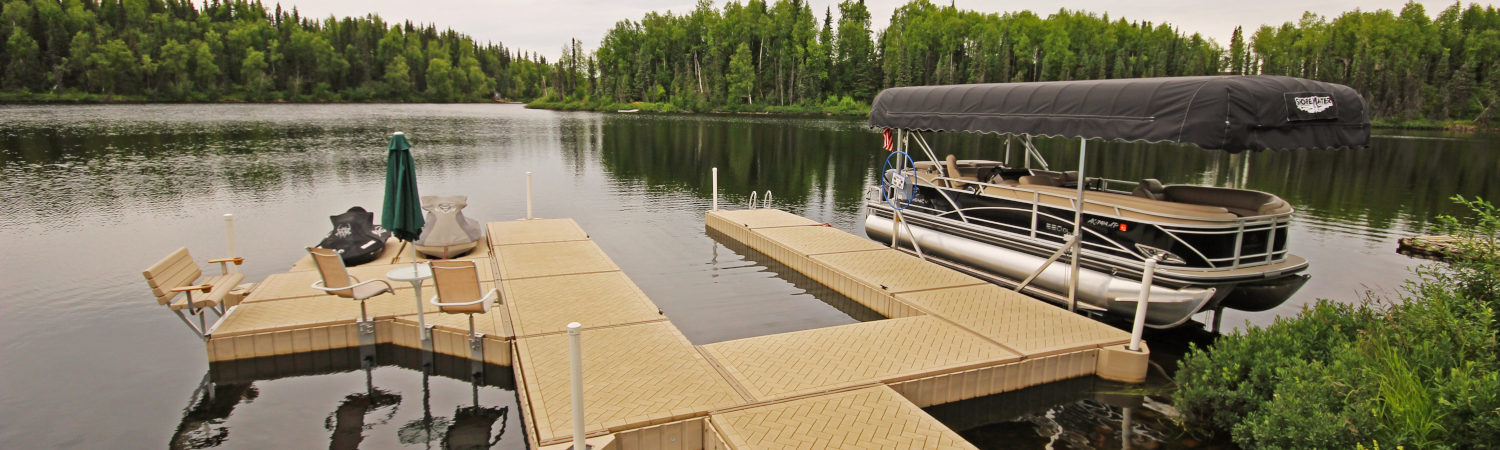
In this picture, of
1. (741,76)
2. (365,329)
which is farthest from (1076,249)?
(741,76)

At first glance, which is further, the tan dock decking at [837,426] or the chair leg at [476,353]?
the chair leg at [476,353]

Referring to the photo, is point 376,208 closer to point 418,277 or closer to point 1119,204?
point 418,277

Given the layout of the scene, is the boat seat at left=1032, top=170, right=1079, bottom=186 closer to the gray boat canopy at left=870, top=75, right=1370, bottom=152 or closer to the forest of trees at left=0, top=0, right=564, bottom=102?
the gray boat canopy at left=870, top=75, right=1370, bottom=152

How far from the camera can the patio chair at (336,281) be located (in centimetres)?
729

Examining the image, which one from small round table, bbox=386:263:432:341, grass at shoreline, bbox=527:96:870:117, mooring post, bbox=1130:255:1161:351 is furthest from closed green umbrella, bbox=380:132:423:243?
grass at shoreline, bbox=527:96:870:117

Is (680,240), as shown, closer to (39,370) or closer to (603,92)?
(39,370)

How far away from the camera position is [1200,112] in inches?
307

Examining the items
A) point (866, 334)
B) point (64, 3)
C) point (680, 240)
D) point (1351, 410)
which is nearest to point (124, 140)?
point (680, 240)

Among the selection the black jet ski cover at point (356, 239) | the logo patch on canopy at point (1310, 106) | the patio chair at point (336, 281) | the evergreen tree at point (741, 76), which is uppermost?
the evergreen tree at point (741, 76)

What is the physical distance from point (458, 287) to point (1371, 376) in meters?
7.50

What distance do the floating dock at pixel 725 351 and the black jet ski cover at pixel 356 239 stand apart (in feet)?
2.25

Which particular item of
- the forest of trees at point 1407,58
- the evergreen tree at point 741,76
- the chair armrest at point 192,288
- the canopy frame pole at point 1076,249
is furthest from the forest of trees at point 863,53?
the chair armrest at point 192,288

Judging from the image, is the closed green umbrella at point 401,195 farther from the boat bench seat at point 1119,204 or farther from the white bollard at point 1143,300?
the boat bench seat at point 1119,204

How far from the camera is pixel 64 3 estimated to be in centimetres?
10738
